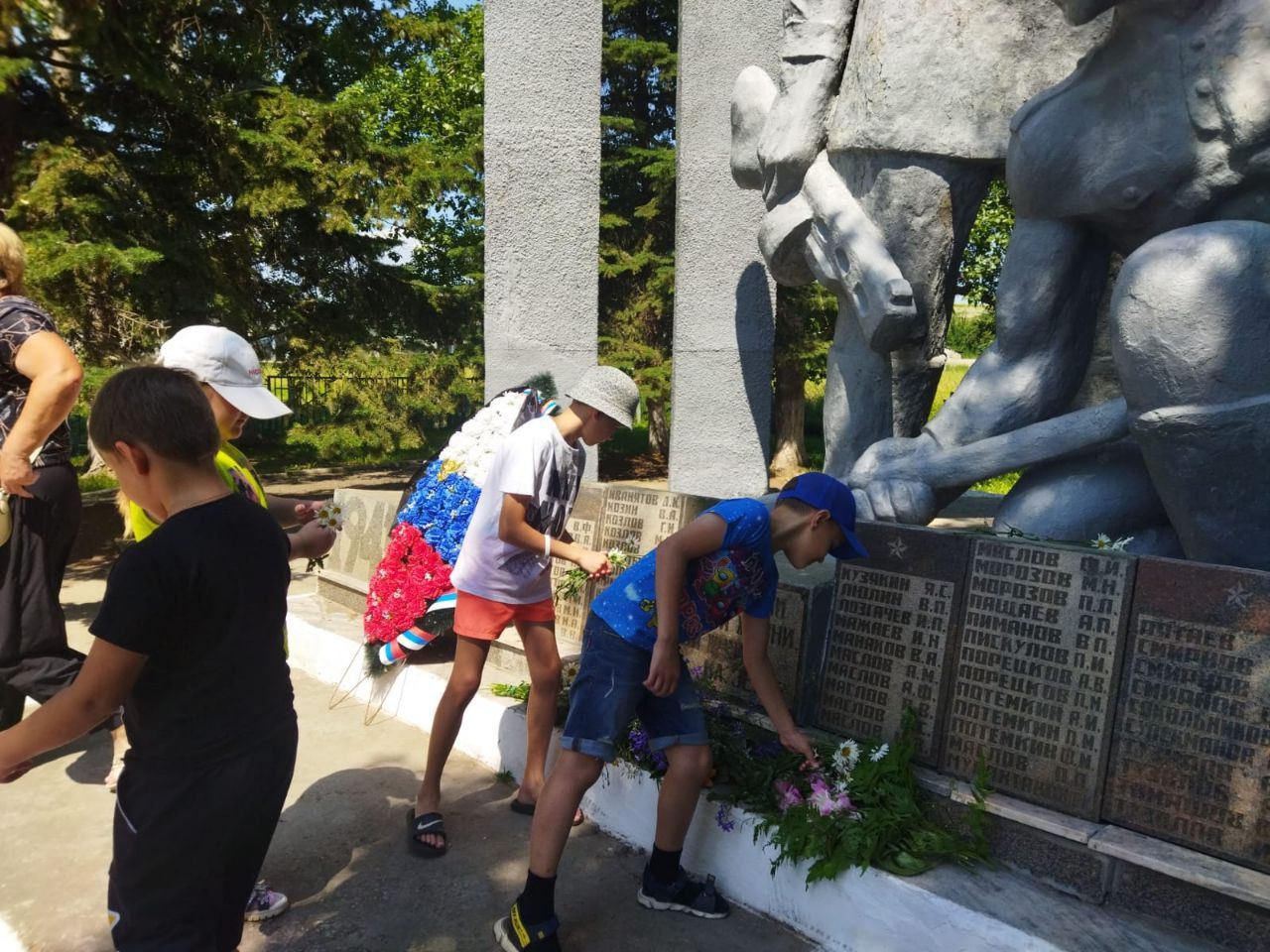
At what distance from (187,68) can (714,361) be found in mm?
4535

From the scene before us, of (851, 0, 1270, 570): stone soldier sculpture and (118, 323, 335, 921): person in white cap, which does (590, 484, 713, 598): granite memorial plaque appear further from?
(118, 323, 335, 921): person in white cap

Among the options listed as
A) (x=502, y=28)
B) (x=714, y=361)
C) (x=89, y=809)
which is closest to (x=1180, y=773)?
(x=89, y=809)

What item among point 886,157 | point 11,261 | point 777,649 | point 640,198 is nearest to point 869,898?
point 777,649

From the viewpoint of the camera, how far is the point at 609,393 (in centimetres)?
289

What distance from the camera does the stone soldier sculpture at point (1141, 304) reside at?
2.57 metres

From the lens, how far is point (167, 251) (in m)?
6.67

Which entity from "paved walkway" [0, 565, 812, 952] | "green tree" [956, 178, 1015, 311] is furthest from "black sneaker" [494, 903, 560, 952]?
"green tree" [956, 178, 1015, 311]

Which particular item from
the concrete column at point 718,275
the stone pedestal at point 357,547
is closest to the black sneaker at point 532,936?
the stone pedestal at point 357,547

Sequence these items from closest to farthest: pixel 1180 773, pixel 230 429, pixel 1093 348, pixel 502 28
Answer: pixel 1180 773 → pixel 230 429 → pixel 1093 348 → pixel 502 28

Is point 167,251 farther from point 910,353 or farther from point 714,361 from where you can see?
point 910,353

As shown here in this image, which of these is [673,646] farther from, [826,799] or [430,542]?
[430,542]

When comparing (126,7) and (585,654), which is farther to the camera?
(126,7)

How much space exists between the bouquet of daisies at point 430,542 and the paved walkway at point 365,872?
1.83 feet

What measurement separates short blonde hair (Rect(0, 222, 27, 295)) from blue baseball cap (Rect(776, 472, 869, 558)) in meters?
2.75
